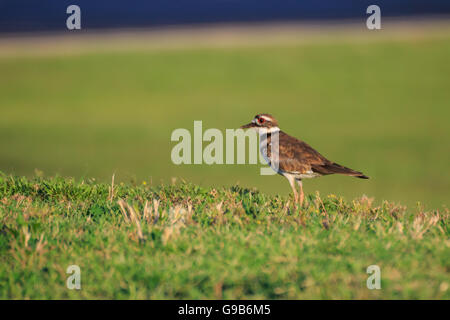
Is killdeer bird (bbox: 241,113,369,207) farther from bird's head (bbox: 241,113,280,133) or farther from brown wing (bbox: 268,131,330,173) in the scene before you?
bird's head (bbox: 241,113,280,133)

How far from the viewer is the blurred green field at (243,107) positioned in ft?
69.3

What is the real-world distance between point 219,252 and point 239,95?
23567mm

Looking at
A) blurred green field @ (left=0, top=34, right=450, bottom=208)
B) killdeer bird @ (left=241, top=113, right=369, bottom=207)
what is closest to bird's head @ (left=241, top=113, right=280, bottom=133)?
killdeer bird @ (left=241, top=113, right=369, bottom=207)

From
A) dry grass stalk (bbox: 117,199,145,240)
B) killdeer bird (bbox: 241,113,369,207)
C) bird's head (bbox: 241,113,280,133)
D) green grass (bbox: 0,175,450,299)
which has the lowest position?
green grass (bbox: 0,175,450,299)

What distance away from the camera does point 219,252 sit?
6.54 meters

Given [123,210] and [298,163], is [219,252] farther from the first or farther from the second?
[298,163]

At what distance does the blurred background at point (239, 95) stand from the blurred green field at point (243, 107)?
7cm

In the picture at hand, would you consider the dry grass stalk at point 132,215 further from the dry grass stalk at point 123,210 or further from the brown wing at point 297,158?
the brown wing at point 297,158

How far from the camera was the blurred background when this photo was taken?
21562mm

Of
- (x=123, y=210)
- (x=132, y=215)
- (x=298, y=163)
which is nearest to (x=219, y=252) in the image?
(x=132, y=215)

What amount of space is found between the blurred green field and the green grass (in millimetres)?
10225

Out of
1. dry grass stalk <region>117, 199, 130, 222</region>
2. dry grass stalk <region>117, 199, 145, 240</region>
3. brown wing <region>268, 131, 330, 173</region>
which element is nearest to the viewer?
dry grass stalk <region>117, 199, 145, 240</region>

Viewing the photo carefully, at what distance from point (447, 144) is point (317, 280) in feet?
62.4

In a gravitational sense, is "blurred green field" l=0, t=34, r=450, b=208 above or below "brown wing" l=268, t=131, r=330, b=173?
above
